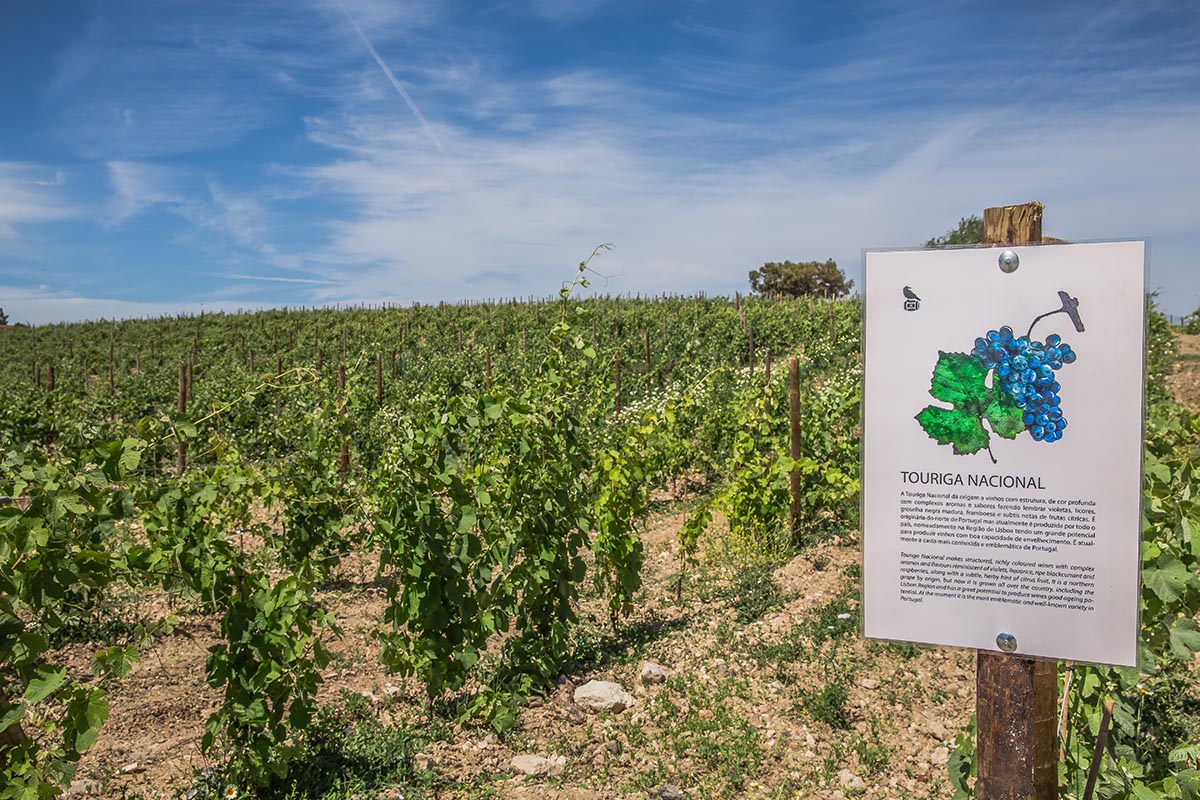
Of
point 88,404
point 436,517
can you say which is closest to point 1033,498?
point 436,517

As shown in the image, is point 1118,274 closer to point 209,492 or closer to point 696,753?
point 696,753

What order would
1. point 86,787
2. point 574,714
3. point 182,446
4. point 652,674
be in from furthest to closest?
point 182,446 < point 652,674 < point 574,714 < point 86,787

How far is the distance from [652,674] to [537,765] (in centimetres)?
107

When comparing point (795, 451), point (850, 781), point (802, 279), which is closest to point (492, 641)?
point (850, 781)

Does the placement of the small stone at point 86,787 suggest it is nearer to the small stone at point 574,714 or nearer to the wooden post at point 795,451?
the small stone at point 574,714

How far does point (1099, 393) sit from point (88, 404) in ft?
48.8

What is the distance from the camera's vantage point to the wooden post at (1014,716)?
1.81 m

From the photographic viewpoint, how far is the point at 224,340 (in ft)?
101

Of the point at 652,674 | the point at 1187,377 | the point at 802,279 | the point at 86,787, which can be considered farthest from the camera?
the point at 802,279

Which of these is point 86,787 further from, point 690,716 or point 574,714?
point 690,716

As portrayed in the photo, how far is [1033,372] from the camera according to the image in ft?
5.70

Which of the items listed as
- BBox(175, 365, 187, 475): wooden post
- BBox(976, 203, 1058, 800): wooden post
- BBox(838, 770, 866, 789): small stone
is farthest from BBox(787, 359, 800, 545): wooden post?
BBox(175, 365, 187, 475): wooden post

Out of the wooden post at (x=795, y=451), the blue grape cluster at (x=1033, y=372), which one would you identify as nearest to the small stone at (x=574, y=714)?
the blue grape cluster at (x=1033, y=372)

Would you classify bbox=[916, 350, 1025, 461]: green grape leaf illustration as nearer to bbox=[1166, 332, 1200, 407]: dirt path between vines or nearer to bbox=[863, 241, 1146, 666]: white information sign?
bbox=[863, 241, 1146, 666]: white information sign
